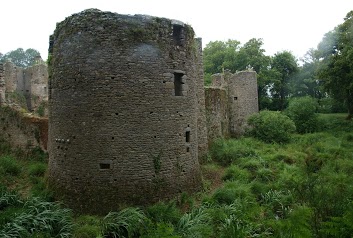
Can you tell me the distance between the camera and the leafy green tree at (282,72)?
119ft

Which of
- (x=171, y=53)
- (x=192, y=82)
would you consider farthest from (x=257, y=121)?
(x=171, y=53)

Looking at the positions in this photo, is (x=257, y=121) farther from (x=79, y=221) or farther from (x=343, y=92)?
(x=79, y=221)

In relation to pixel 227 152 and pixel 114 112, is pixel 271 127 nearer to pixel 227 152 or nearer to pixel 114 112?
pixel 227 152

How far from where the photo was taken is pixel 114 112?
911 cm

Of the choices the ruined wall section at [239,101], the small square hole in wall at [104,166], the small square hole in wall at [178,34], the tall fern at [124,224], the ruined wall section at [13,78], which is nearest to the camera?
the tall fern at [124,224]

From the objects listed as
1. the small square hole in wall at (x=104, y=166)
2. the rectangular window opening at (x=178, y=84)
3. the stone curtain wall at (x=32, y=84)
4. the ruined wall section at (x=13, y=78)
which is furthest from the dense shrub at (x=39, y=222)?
the ruined wall section at (x=13, y=78)

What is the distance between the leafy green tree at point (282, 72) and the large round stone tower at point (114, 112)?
28.3m

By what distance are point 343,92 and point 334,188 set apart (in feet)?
58.7

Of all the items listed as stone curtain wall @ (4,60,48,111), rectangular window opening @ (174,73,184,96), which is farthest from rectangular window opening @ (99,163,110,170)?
stone curtain wall @ (4,60,48,111)

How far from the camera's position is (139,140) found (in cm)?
926

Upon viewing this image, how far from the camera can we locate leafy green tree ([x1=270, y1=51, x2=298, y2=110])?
119 ft

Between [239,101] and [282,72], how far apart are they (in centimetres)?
1808

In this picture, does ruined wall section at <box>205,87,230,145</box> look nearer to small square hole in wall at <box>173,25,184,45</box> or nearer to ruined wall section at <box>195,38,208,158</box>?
ruined wall section at <box>195,38,208,158</box>

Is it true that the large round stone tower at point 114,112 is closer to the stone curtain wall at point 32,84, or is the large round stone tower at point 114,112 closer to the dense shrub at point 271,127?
the dense shrub at point 271,127
